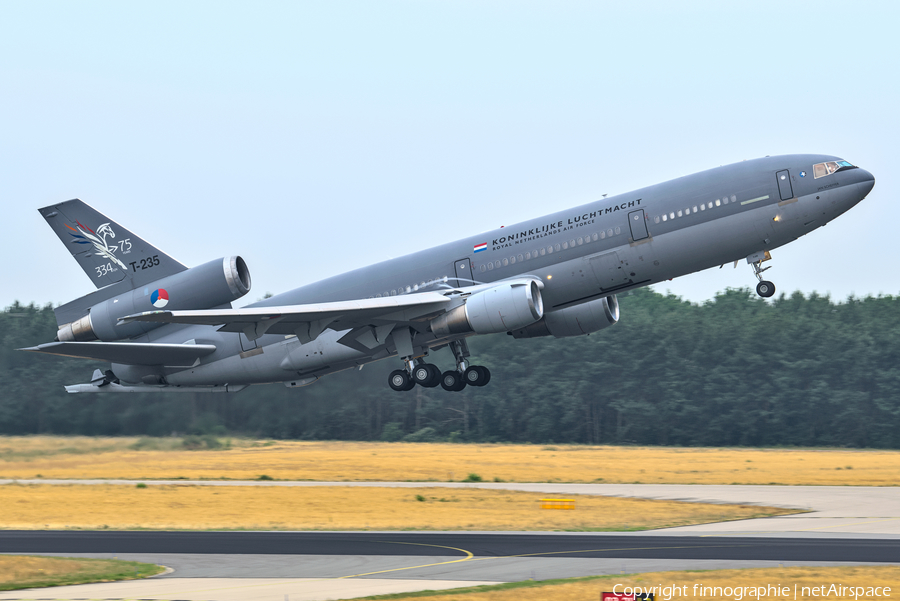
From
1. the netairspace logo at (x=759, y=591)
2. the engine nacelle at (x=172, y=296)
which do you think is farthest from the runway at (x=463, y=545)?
the engine nacelle at (x=172, y=296)

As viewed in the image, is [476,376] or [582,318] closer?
[476,376]

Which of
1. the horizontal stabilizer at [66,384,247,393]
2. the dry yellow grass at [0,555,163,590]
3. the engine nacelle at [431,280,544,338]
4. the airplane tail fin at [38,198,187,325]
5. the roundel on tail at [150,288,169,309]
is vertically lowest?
the dry yellow grass at [0,555,163,590]

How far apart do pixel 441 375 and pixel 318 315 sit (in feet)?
20.0

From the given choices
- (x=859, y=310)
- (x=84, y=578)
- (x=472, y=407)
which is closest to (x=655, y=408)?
(x=472, y=407)

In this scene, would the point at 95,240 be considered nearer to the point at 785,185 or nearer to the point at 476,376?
the point at 476,376

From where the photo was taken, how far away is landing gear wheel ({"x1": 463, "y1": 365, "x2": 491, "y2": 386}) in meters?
36.6

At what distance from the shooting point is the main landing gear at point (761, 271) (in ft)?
106

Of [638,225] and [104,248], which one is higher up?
[104,248]

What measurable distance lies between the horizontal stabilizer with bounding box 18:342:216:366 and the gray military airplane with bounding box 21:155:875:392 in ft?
0.26

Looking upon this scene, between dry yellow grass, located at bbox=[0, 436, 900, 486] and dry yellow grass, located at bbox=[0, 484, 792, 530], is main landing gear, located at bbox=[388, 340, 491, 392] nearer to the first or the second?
dry yellow grass, located at bbox=[0, 484, 792, 530]

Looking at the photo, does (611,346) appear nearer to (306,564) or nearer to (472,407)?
(472,407)

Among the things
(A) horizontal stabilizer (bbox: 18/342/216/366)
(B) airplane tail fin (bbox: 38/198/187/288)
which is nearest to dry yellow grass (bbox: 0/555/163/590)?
(A) horizontal stabilizer (bbox: 18/342/216/366)

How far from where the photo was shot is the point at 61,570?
28422mm

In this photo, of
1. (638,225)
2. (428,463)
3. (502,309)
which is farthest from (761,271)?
(428,463)
